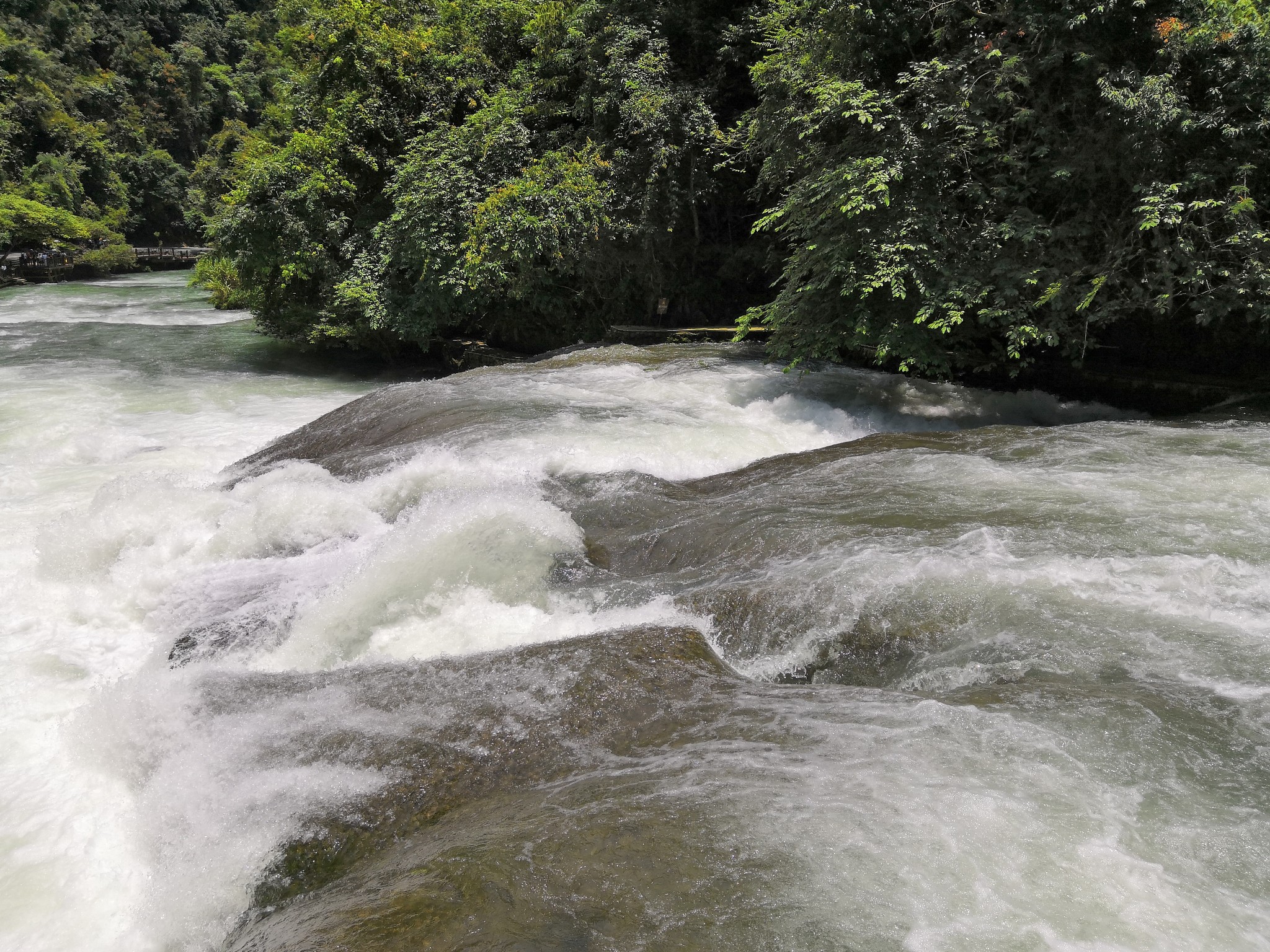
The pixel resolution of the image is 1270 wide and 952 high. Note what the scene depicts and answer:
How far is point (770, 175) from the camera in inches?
429

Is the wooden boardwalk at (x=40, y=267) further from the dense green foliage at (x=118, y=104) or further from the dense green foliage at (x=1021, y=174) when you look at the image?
the dense green foliage at (x=1021, y=174)

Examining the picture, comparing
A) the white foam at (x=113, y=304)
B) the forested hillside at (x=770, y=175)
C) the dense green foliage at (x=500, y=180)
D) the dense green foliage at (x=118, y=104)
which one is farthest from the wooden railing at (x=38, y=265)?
the dense green foliage at (x=500, y=180)

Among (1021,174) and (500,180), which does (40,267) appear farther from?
(1021,174)

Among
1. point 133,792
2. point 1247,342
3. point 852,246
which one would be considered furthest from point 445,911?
point 1247,342

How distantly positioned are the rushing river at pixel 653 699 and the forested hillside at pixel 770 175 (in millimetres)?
2211

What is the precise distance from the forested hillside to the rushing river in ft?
7.25

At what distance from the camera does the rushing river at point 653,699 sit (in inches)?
93.9

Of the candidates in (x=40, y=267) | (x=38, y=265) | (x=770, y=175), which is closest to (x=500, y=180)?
(x=770, y=175)

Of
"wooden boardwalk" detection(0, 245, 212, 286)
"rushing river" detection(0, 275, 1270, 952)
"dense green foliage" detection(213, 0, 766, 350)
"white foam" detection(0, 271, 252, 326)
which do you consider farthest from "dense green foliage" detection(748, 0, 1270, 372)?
"wooden boardwalk" detection(0, 245, 212, 286)

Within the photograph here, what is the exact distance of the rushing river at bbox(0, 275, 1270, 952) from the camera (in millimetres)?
2385

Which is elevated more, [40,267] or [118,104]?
[118,104]

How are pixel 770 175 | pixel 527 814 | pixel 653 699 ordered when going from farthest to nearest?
pixel 770 175, pixel 653 699, pixel 527 814

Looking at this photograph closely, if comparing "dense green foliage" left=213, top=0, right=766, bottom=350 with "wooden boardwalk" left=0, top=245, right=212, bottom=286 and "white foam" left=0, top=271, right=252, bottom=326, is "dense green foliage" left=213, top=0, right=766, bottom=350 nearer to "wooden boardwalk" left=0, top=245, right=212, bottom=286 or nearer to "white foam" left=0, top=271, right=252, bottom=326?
"white foam" left=0, top=271, right=252, bottom=326

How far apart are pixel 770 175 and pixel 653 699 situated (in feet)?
29.6
